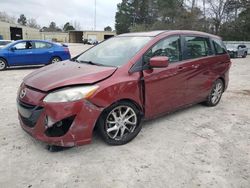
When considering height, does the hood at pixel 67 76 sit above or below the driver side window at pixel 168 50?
below

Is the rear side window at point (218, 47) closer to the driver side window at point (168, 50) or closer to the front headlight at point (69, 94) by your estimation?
the driver side window at point (168, 50)

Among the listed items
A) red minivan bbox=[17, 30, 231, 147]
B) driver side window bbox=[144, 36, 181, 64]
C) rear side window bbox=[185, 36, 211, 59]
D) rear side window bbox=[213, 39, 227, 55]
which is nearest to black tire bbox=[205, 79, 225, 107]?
red minivan bbox=[17, 30, 231, 147]

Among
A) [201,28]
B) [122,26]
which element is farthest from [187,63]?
[122,26]

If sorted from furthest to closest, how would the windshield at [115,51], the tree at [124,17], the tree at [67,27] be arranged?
the tree at [67,27], the tree at [124,17], the windshield at [115,51]

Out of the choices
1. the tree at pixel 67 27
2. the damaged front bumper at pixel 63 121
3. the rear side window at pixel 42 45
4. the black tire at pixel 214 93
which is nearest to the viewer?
the damaged front bumper at pixel 63 121

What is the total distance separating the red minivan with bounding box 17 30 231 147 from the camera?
3170 millimetres

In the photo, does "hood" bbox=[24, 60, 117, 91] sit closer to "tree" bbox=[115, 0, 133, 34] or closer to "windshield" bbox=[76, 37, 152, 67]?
"windshield" bbox=[76, 37, 152, 67]

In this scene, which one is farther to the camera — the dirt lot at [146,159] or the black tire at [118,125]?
the black tire at [118,125]

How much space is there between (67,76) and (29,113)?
67cm

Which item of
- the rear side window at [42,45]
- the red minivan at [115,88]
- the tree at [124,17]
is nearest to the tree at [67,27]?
the tree at [124,17]

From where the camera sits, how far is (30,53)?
444 inches

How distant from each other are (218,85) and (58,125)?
3.93 meters

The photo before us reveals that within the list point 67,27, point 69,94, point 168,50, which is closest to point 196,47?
point 168,50

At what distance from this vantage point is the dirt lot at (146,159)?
286cm
